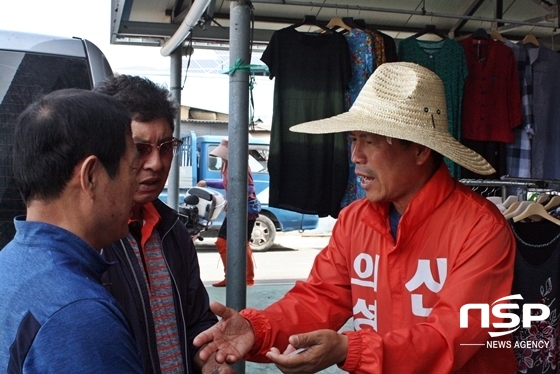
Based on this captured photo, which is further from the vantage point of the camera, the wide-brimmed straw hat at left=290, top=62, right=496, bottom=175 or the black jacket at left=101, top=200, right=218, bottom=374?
the wide-brimmed straw hat at left=290, top=62, right=496, bottom=175

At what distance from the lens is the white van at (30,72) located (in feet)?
9.21

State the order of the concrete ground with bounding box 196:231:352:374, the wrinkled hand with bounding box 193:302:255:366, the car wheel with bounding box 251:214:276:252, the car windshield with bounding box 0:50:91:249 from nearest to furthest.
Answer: the wrinkled hand with bounding box 193:302:255:366 < the car windshield with bounding box 0:50:91:249 < the concrete ground with bounding box 196:231:352:374 < the car wheel with bounding box 251:214:276:252

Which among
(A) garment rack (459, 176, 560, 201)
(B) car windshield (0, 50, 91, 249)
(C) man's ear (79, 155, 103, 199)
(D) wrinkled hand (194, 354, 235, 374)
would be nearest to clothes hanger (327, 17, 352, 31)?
(A) garment rack (459, 176, 560, 201)

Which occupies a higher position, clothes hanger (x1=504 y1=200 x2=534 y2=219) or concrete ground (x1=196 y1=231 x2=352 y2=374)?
clothes hanger (x1=504 y1=200 x2=534 y2=219)

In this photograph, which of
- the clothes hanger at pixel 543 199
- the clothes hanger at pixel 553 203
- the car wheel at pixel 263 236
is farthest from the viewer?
the car wheel at pixel 263 236

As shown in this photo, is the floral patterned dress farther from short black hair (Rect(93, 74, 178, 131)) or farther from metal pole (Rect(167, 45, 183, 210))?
short black hair (Rect(93, 74, 178, 131))

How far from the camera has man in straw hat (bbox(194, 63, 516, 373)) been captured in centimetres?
181

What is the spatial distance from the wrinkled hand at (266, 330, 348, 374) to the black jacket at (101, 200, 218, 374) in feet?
1.14

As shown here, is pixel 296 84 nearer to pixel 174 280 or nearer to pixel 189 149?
pixel 174 280

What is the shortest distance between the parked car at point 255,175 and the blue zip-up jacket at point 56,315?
39.1ft

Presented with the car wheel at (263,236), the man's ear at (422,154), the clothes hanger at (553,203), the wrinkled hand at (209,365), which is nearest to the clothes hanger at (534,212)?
the clothes hanger at (553,203)

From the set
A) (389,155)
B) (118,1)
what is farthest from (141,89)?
(118,1)

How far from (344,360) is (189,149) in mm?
12024

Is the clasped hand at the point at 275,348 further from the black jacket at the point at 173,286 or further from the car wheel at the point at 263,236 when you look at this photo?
the car wheel at the point at 263,236
